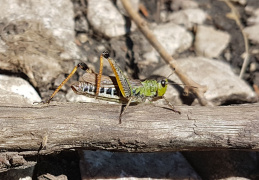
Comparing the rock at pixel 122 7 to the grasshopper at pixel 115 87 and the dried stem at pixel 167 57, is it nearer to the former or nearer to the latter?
the dried stem at pixel 167 57

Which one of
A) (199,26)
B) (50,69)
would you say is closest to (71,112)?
(50,69)

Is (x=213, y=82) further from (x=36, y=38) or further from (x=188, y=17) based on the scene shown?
(x=36, y=38)

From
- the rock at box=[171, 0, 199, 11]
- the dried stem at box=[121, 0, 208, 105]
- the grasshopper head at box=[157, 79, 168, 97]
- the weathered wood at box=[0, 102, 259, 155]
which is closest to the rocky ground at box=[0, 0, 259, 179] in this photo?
the rock at box=[171, 0, 199, 11]

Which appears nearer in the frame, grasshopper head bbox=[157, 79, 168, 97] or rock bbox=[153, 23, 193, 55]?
grasshopper head bbox=[157, 79, 168, 97]

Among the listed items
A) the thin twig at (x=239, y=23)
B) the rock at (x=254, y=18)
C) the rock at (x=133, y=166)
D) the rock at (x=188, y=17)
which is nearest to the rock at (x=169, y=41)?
the rock at (x=188, y=17)

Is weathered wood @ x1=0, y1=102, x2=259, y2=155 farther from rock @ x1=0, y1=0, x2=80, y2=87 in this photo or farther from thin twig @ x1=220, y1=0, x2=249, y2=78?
thin twig @ x1=220, y1=0, x2=249, y2=78

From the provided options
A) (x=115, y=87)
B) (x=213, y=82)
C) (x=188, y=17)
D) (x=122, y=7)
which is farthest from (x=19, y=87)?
(x=188, y=17)

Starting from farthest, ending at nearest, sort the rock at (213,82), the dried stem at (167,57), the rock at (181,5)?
1. the rock at (181,5)
2. the rock at (213,82)
3. the dried stem at (167,57)
